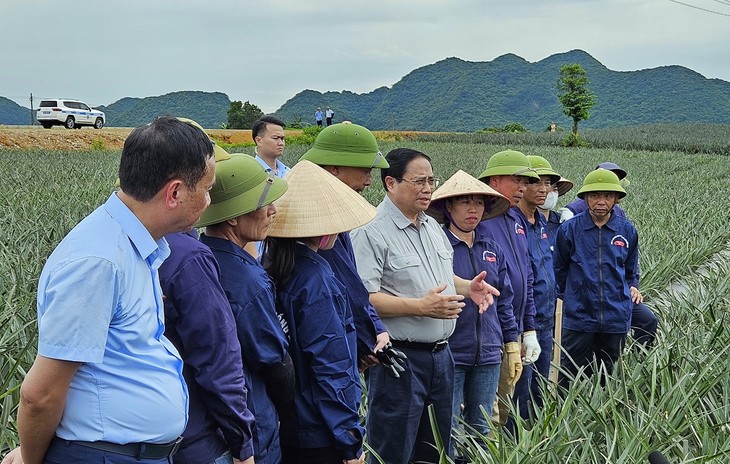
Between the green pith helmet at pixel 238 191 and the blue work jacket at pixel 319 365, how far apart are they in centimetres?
30

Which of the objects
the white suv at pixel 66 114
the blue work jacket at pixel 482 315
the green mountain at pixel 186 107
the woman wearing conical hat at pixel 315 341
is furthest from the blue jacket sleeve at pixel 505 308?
the green mountain at pixel 186 107

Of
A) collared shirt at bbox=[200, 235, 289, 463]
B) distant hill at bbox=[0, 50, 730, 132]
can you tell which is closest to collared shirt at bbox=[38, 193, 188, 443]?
collared shirt at bbox=[200, 235, 289, 463]

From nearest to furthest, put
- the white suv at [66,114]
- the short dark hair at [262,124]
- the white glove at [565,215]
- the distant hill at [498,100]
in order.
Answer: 1. the white glove at [565,215]
2. the short dark hair at [262,124]
3. the white suv at [66,114]
4. the distant hill at [498,100]

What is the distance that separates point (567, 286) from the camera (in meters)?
4.87

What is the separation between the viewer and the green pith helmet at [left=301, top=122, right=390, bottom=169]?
3.41m

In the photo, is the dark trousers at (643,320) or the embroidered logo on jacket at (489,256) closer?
the embroidered logo on jacket at (489,256)

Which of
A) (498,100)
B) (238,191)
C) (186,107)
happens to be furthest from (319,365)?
(498,100)

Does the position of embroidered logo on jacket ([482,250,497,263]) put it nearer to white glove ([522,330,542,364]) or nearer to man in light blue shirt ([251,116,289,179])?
white glove ([522,330,542,364])

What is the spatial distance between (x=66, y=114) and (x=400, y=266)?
105 feet

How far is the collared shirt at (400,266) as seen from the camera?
10.6ft

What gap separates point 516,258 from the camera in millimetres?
3994

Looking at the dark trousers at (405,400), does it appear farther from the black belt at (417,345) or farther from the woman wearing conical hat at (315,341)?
the woman wearing conical hat at (315,341)

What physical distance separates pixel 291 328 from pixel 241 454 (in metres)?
0.48

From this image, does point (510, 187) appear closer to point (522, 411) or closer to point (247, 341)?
point (522, 411)
